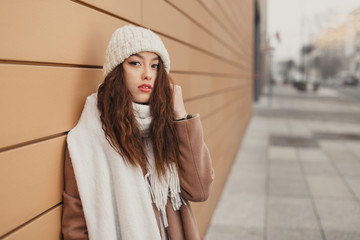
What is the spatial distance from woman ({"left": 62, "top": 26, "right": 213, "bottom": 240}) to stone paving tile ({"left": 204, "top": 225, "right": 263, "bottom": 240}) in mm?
2396

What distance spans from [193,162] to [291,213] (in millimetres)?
3158

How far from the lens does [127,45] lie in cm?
141

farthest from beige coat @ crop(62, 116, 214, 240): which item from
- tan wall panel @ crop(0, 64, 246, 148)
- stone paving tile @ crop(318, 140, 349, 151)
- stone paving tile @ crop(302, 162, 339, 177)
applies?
stone paving tile @ crop(318, 140, 349, 151)

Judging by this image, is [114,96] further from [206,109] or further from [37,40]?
[206,109]

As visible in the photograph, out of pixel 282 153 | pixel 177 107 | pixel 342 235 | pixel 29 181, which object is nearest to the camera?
pixel 29 181

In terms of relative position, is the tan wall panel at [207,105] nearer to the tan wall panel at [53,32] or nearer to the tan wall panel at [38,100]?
the tan wall panel at [53,32]

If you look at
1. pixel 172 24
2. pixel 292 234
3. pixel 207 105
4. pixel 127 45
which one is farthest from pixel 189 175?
pixel 292 234

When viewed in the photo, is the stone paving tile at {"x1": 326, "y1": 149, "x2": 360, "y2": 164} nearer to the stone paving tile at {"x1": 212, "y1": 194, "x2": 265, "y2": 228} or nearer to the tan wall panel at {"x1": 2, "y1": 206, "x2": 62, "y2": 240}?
the stone paving tile at {"x1": 212, "y1": 194, "x2": 265, "y2": 228}

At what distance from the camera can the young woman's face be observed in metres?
1.45

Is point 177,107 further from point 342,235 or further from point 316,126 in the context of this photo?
Result: point 316,126

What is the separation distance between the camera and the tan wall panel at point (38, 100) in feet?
3.59

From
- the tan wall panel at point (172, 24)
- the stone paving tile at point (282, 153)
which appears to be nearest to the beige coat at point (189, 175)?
the tan wall panel at point (172, 24)

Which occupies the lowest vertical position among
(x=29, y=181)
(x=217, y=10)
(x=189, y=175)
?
(x=189, y=175)

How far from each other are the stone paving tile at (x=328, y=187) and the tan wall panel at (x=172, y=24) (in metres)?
2.82
